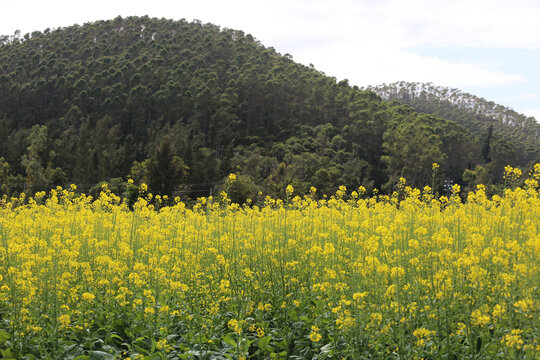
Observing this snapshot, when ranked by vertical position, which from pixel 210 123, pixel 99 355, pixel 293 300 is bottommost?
pixel 99 355

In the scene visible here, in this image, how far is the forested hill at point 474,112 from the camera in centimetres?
7510

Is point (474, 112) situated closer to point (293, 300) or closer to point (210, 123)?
point (210, 123)

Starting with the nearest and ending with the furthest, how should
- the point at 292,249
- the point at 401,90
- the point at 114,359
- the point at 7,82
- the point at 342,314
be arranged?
the point at 342,314
the point at 114,359
the point at 292,249
the point at 7,82
the point at 401,90

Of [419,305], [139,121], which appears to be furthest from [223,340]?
[139,121]

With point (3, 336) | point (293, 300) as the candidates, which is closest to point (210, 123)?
point (293, 300)

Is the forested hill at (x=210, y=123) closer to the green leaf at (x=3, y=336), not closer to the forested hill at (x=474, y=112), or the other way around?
the forested hill at (x=474, y=112)

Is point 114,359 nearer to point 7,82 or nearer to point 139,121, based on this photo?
point 139,121

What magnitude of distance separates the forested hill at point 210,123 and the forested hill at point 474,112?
3904 mm

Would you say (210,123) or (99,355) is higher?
(210,123)

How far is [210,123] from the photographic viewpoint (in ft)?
192

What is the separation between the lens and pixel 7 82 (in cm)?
7662

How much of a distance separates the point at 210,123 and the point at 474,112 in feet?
220

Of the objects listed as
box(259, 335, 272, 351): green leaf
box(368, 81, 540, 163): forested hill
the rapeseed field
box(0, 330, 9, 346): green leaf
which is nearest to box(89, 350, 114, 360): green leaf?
the rapeseed field

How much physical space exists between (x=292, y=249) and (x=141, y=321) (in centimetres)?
234
